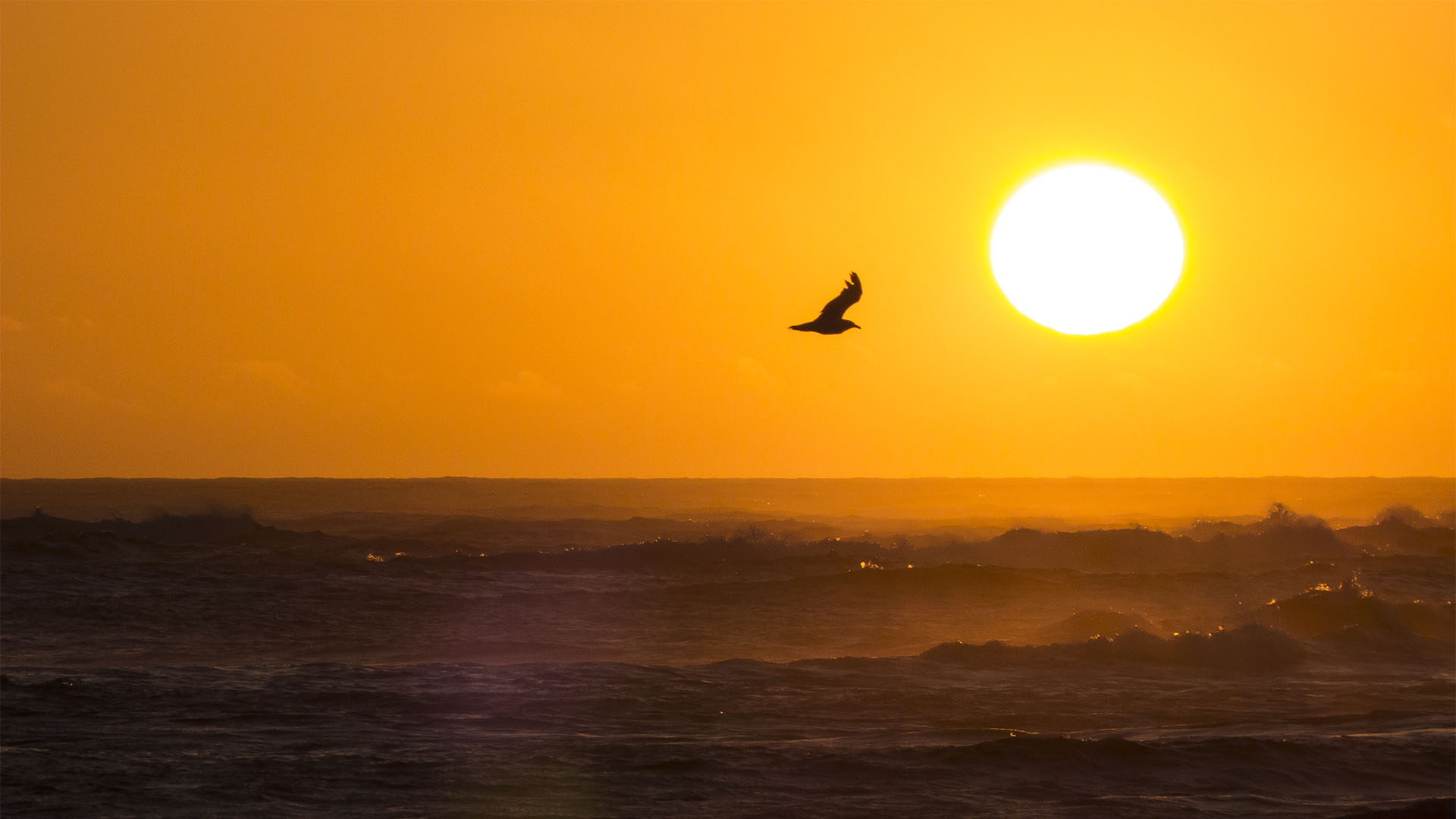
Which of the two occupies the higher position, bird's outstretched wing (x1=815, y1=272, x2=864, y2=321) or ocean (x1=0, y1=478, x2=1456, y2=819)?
bird's outstretched wing (x1=815, y1=272, x2=864, y2=321)

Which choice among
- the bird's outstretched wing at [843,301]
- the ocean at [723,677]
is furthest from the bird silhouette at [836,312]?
the ocean at [723,677]

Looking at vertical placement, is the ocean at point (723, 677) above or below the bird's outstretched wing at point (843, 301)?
below

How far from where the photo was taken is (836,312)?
12.8 metres

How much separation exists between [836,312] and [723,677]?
28.8 feet

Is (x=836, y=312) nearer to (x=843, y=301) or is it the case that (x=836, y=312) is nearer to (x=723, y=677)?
(x=843, y=301)

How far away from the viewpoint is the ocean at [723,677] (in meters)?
13.9

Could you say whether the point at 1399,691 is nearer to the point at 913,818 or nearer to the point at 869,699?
the point at 869,699

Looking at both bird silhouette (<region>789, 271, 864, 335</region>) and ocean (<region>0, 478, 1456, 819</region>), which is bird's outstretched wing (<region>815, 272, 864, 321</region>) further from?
ocean (<region>0, 478, 1456, 819</region>)

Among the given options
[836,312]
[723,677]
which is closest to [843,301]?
[836,312]

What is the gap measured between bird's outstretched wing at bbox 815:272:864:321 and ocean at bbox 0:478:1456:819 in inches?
188

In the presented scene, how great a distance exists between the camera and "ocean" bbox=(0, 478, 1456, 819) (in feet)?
45.6

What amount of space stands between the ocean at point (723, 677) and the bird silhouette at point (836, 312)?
4.66m

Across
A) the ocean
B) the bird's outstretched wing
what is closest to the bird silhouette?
the bird's outstretched wing

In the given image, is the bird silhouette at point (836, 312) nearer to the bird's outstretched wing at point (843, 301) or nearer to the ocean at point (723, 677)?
the bird's outstretched wing at point (843, 301)
